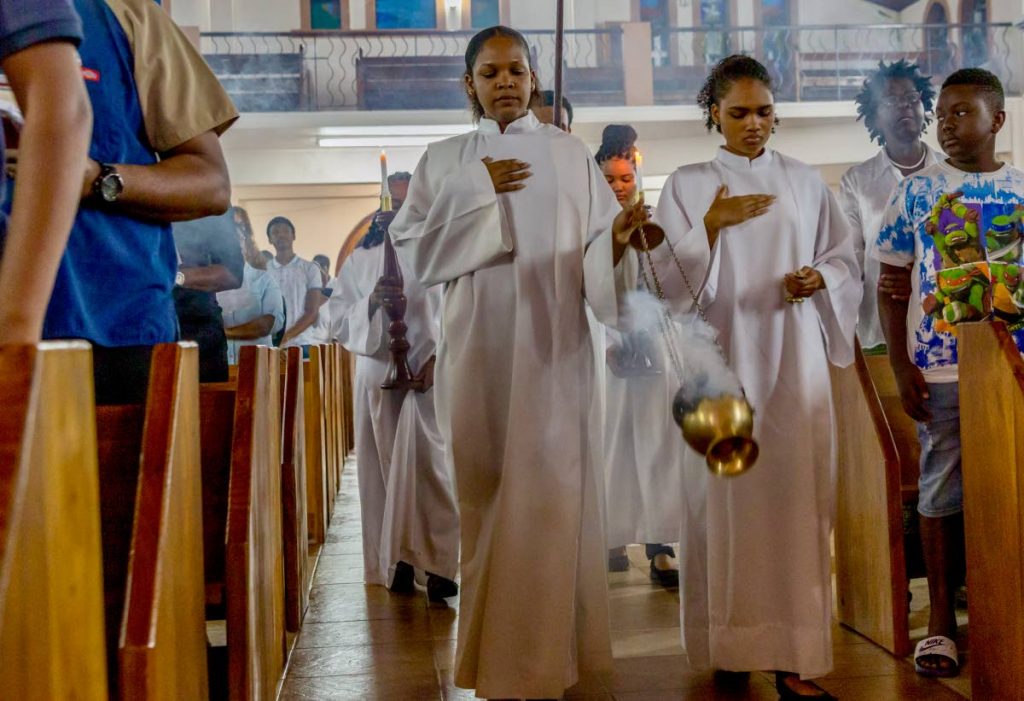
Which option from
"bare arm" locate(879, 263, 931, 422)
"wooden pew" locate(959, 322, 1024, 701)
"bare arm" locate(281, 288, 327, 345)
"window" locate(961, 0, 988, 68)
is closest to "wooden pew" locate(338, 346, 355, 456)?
"bare arm" locate(281, 288, 327, 345)

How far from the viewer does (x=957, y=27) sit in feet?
51.7

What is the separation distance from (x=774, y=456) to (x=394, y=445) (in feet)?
6.96

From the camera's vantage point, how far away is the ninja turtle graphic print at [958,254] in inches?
121

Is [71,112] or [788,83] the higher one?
[788,83]

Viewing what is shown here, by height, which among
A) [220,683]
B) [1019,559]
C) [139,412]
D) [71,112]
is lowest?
[220,683]

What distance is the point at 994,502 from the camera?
268 cm

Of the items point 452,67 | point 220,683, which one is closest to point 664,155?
point 452,67

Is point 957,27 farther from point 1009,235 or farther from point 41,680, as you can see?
point 41,680

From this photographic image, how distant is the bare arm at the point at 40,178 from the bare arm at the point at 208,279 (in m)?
2.44

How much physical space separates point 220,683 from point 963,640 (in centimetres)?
219

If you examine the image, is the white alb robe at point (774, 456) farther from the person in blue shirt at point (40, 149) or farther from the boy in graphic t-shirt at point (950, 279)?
the person in blue shirt at point (40, 149)

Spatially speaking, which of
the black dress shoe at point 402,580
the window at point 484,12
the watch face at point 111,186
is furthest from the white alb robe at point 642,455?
the window at point 484,12

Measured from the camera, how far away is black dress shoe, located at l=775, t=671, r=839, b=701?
2879 mm

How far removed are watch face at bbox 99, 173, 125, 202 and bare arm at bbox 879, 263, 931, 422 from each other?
88.7 inches
